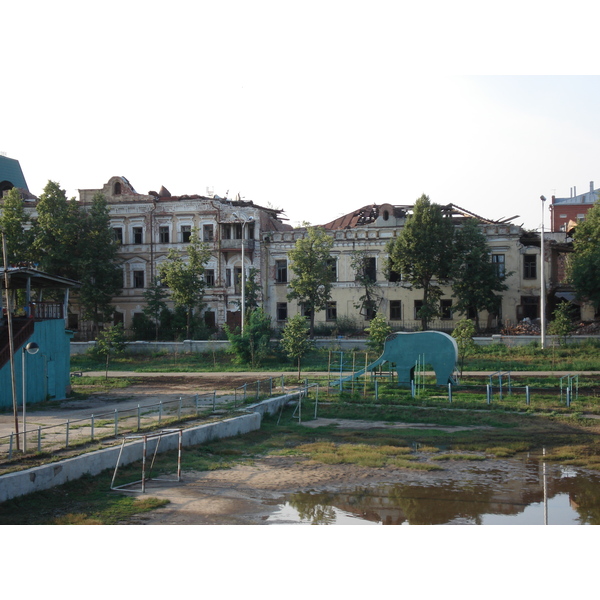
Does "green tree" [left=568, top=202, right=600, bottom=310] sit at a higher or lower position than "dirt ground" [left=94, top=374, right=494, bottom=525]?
higher

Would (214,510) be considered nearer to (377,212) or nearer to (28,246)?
(28,246)

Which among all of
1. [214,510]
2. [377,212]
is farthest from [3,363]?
[377,212]

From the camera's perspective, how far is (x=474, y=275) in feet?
141

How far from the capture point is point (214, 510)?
13141 millimetres

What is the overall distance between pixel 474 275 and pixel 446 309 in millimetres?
3927

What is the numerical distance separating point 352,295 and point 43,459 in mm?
34582

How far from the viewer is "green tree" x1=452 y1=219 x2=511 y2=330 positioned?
42.7m

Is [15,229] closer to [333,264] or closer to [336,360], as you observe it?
[333,264]

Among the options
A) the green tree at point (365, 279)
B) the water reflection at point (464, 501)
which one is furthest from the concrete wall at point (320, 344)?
the water reflection at point (464, 501)

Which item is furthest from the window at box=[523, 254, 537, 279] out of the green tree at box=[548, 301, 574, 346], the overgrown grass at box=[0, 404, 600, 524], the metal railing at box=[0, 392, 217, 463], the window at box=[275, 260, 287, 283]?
the metal railing at box=[0, 392, 217, 463]

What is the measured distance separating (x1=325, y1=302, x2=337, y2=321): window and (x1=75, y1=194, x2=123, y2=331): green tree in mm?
14488

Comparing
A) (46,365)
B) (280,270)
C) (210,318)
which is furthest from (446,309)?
(46,365)

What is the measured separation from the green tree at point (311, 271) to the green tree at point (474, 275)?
8.08 meters

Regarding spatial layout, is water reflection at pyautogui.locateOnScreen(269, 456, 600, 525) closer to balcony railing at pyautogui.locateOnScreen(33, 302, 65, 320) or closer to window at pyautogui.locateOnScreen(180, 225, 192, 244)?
balcony railing at pyautogui.locateOnScreen(33, 302, 65, 320)
